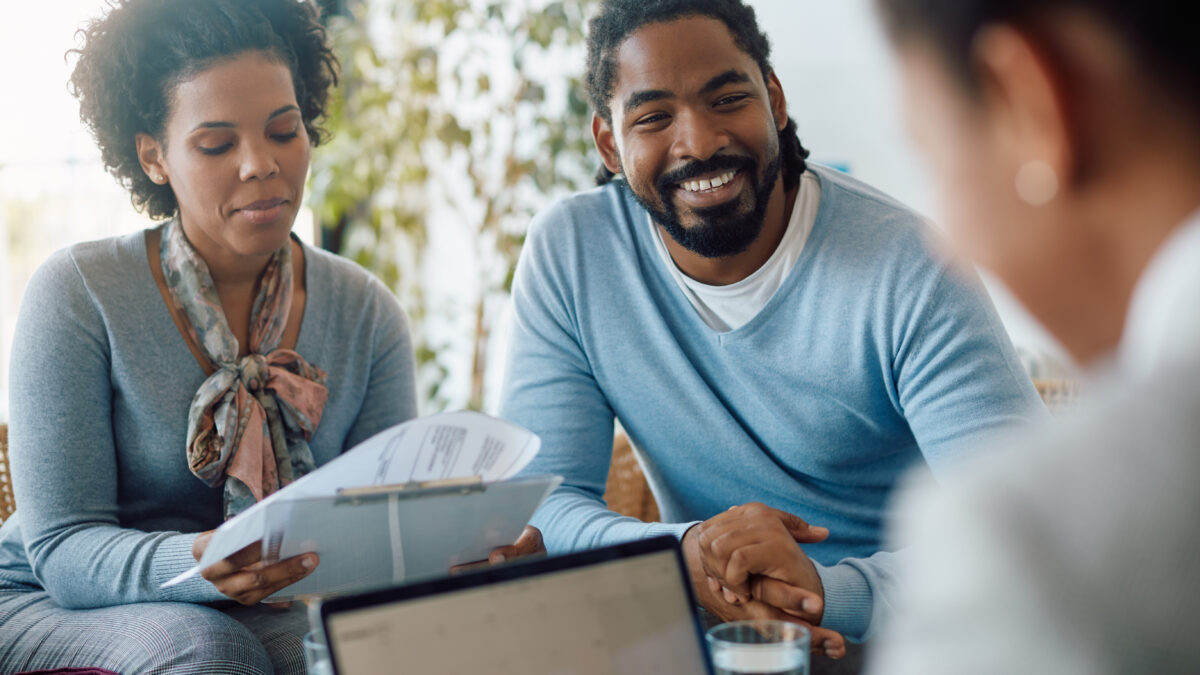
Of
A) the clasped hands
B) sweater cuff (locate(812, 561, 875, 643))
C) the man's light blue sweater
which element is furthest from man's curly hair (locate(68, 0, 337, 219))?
sweater cuff (locate(812, 561, 875, 643))

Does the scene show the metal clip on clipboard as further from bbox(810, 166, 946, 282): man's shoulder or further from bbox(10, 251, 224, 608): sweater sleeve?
bbox(810, 166, 946, 282): man's shoulder

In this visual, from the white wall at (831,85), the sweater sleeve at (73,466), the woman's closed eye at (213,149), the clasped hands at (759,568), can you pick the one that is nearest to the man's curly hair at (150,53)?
the woman's closed eye at (213,149)

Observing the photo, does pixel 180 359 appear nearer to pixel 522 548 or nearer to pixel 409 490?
pixel 522 548

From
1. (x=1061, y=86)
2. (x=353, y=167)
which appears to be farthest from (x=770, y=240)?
(x=353, y=167)

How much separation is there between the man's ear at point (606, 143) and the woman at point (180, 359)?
458 millimetres

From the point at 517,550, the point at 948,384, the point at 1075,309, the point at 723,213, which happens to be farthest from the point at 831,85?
the point at 1075,309

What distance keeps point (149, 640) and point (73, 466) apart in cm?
29

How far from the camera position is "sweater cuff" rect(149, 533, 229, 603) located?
1.27 meters

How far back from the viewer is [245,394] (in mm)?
1501

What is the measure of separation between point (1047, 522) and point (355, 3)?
11.2ft

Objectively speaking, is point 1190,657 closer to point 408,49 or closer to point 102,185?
point 408,49

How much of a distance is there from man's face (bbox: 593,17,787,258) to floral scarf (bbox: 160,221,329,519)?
62cm

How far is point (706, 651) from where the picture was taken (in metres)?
0.78

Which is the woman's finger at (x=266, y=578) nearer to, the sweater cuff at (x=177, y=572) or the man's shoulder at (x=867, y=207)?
the sweater cuff at (x=177, y=572)
